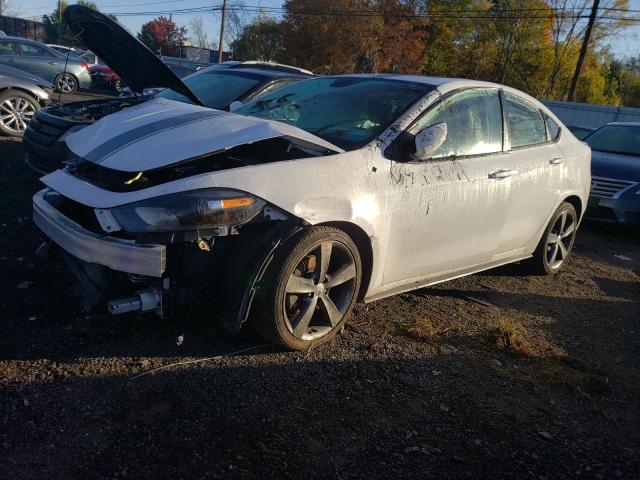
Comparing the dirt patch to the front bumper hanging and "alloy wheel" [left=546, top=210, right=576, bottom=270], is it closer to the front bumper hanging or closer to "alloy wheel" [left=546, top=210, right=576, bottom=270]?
the front bumper hanging

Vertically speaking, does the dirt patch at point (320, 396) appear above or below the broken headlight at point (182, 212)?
below

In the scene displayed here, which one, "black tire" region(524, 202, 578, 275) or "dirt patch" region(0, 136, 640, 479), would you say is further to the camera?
"black tire" region(524, 202, 578, 275)

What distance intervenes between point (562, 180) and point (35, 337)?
14.4ft

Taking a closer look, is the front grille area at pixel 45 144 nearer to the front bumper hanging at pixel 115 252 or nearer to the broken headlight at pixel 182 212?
the front bumper hanging at pixel 115 252

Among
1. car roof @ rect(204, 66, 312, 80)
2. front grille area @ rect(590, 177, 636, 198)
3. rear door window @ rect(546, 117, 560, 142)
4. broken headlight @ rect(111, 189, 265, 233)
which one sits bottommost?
front grille area @ rect(590, 177, 636, 198)

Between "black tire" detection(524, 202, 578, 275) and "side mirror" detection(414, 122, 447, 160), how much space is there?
217 centimetres

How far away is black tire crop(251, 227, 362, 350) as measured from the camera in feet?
10.3

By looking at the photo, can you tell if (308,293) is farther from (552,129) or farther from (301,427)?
(552,129)

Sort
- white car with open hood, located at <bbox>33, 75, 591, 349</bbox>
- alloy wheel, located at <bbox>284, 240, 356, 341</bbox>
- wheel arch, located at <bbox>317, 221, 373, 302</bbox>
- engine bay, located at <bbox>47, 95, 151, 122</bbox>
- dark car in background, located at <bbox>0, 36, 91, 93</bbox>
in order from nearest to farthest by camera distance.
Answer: white car with open hood, located at <bbox>33, 75, 591, 349</bbox>, alloy wheel, located at <bbox>284, 240, 356, 341</bbox>, wheel arch, located at <bbox>317, 221, 373, 302</bbox>, engine bay, located at <bbox>47, 95, 151, 122</bbox>, dark car in background, located at <bbox>0, 36, 91, 93</bbox>

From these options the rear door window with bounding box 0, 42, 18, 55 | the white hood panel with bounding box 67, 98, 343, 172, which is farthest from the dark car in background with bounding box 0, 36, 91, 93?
the white hood panel with bounding box 67, 98, 343, 172

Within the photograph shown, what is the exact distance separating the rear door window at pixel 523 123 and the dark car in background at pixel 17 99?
7546 millimetres

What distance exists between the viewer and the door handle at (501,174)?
14.0ft

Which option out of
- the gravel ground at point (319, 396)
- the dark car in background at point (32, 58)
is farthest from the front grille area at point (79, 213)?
the dark car in background at point (32, 58)

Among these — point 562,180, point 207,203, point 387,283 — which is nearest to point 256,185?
point 207,203
